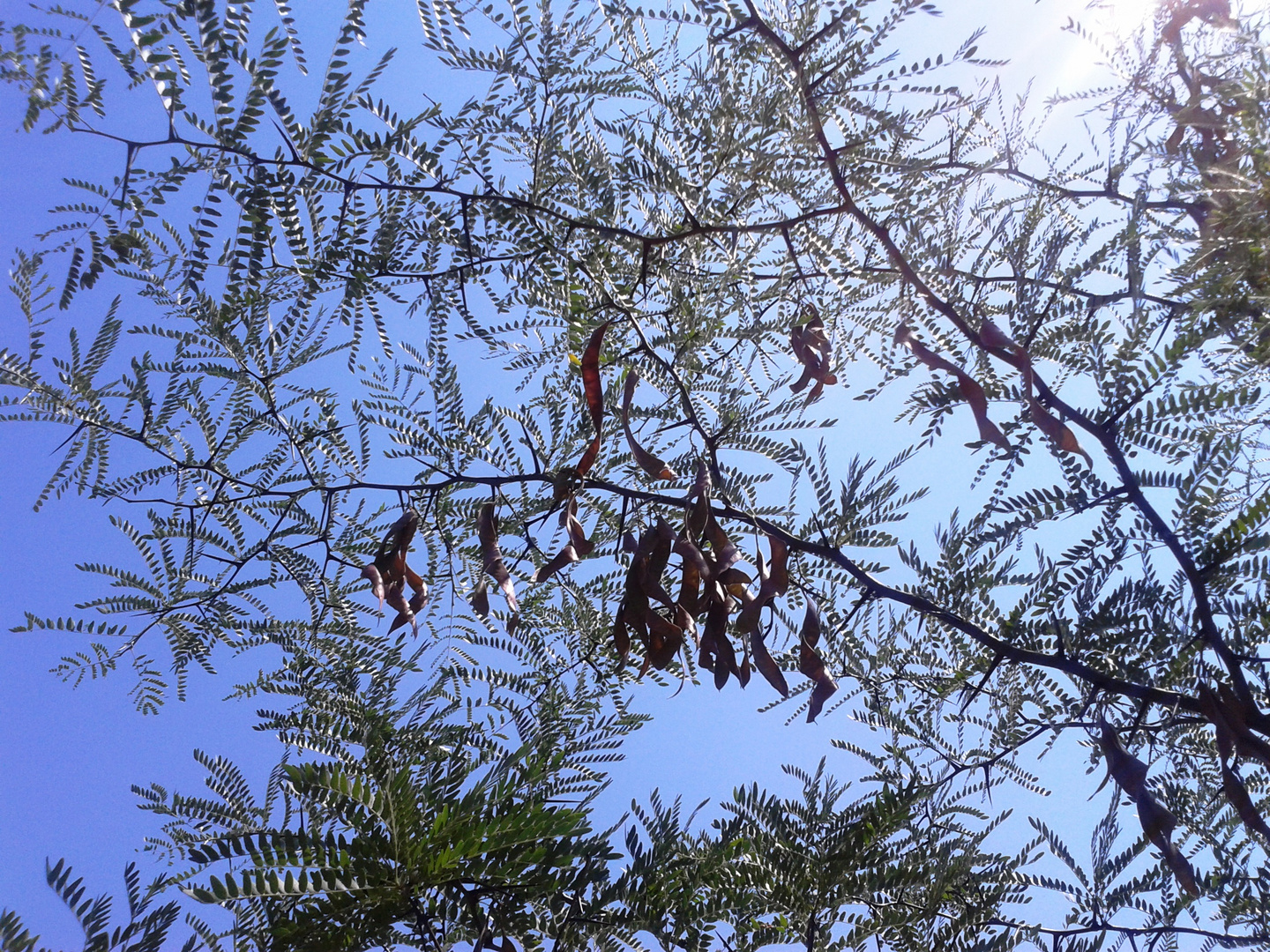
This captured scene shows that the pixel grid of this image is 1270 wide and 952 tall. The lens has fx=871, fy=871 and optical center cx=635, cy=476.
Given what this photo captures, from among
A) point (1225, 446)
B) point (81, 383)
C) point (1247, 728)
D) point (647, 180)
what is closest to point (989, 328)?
point (1225, 446)

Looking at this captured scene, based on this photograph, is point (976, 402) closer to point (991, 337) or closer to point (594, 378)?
point (991, 337)

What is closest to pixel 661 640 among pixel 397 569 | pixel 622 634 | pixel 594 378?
pixel 622 634

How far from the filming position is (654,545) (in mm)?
1137

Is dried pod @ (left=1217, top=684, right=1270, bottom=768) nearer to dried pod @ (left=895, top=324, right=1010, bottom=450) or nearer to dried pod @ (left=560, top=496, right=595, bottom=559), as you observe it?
dried pod @ (left=895, top=324, right=1010, bottom=450)

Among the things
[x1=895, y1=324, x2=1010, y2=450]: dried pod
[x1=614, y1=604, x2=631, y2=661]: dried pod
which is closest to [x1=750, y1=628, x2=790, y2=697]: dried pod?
[x1=614, y1=604, x2=631, y2=661]: dried pod

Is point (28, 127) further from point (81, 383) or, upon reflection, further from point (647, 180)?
point (647, 180)

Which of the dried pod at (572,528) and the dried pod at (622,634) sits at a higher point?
the dried pod at (572,528)

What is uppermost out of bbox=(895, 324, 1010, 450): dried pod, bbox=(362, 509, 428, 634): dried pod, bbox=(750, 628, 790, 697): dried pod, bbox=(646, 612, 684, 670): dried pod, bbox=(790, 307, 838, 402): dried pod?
bbox=(790, 307, 838, 402): dried pod

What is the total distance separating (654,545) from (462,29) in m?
0.82

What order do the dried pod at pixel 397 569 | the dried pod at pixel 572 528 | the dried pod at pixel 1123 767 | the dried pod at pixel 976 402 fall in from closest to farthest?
the dried pod at pixel 1123 767 < the dried pod at pixel 976 402 < the dried pod at pixel 572 528 < the dried pod at pixel 397 569

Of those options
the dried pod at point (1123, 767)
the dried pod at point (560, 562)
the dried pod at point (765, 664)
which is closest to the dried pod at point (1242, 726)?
the dried pod at point (1123, 767)

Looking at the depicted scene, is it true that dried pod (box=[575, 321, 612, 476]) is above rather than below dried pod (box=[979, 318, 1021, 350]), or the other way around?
above

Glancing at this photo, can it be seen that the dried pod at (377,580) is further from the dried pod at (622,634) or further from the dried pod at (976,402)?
the dried pod at (976,402)

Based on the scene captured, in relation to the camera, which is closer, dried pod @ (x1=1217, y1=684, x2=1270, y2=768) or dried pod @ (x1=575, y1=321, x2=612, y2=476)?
dried pod @ (x1=1217, y1=684, x2=1270, y2=768)
